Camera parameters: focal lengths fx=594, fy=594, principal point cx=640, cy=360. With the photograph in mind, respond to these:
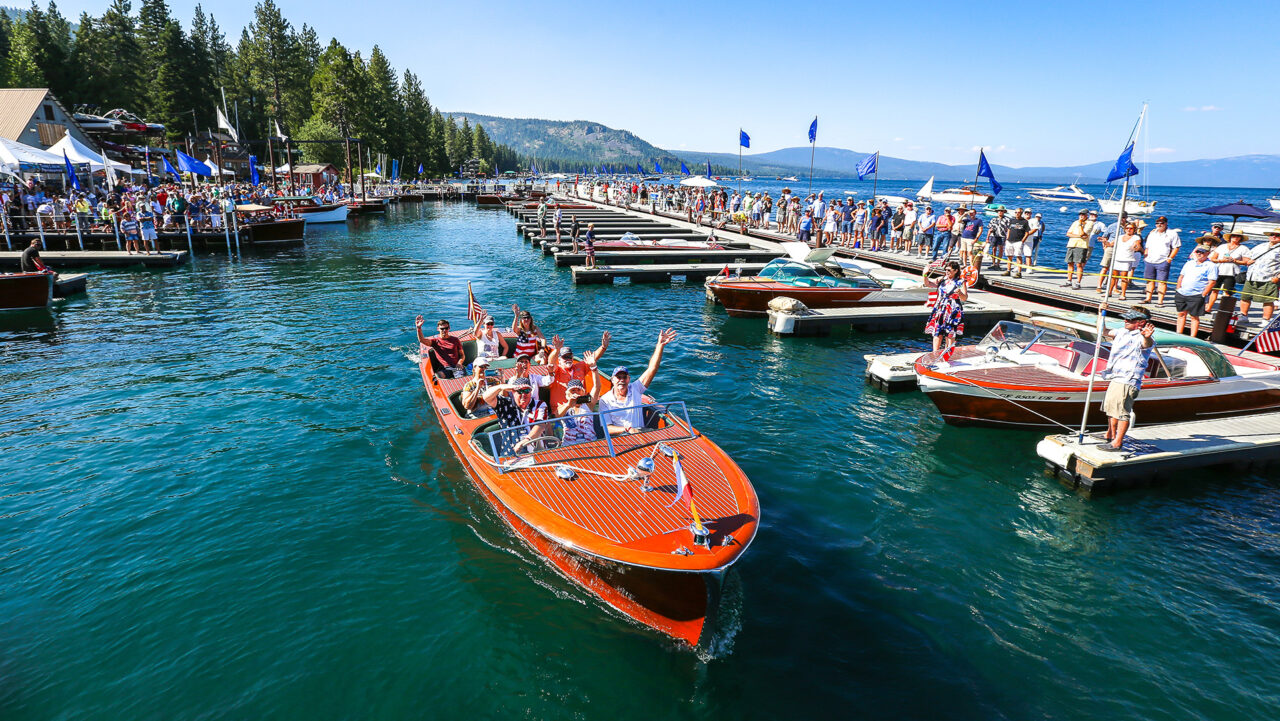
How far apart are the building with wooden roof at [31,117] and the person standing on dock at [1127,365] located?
203 ft

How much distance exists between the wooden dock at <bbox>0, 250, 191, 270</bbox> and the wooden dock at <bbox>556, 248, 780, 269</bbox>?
18.9m

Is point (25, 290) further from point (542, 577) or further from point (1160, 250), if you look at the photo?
point (1160, 250)

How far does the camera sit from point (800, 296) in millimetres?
19922

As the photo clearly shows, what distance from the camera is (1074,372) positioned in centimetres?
1133

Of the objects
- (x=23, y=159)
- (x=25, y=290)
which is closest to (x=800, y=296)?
(x=25, y=290)

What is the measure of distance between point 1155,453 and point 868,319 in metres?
10.1

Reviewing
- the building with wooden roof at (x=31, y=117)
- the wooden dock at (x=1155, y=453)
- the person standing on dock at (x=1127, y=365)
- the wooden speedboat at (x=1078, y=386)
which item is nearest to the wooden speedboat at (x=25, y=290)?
the wooden speedboat at (x=1078, y=386)

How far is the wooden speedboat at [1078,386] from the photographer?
36.5 feet

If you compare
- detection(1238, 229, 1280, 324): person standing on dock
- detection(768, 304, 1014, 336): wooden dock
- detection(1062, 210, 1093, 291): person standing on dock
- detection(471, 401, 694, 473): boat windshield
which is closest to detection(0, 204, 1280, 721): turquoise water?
detection(471, 401, 694, 473): boat windshield

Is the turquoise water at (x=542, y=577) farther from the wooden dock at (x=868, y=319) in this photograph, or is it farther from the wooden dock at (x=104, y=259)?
the wooden dock at (x=104, y=259)

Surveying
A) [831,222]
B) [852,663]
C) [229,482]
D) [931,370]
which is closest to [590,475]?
[852,663]

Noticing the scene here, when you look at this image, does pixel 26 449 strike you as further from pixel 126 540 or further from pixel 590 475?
pixel 590 475

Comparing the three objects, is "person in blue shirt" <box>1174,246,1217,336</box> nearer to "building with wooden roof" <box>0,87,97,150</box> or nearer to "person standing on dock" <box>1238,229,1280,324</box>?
"person standing on dock" <box>1238,229,1280,324</box>

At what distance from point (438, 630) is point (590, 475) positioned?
2.44 m
